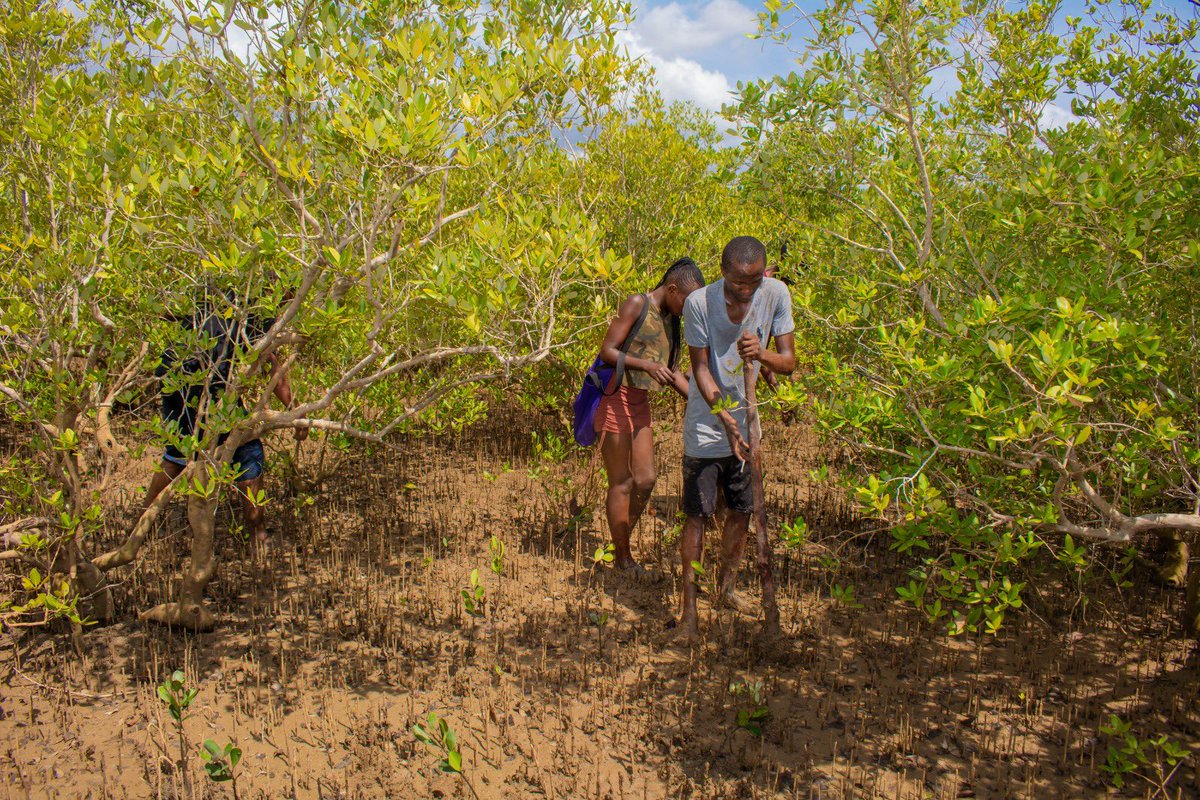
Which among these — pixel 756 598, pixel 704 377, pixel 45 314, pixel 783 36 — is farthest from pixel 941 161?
pixel 45 314

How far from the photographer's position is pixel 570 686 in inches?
133

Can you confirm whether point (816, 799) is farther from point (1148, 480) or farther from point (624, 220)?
point (624, 220)

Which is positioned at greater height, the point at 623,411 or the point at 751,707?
the point at 623,411

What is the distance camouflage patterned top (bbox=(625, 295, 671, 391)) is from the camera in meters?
4.02

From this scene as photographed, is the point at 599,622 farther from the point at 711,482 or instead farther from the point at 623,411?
the point at 623,411

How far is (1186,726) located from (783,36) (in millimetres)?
3126

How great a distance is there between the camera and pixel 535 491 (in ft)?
19.3

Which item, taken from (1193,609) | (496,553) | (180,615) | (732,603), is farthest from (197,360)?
(1193,609)

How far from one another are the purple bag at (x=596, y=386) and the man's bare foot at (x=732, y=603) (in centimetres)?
103

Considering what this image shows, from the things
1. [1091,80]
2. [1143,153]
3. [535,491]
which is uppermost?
[1091,80]

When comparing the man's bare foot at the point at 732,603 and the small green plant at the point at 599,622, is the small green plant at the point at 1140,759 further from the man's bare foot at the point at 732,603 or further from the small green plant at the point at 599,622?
the small green plant at the point at 599,622

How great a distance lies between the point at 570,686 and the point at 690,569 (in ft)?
2.33

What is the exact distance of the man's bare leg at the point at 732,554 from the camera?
373cm

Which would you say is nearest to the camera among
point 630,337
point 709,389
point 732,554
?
point 709,389
